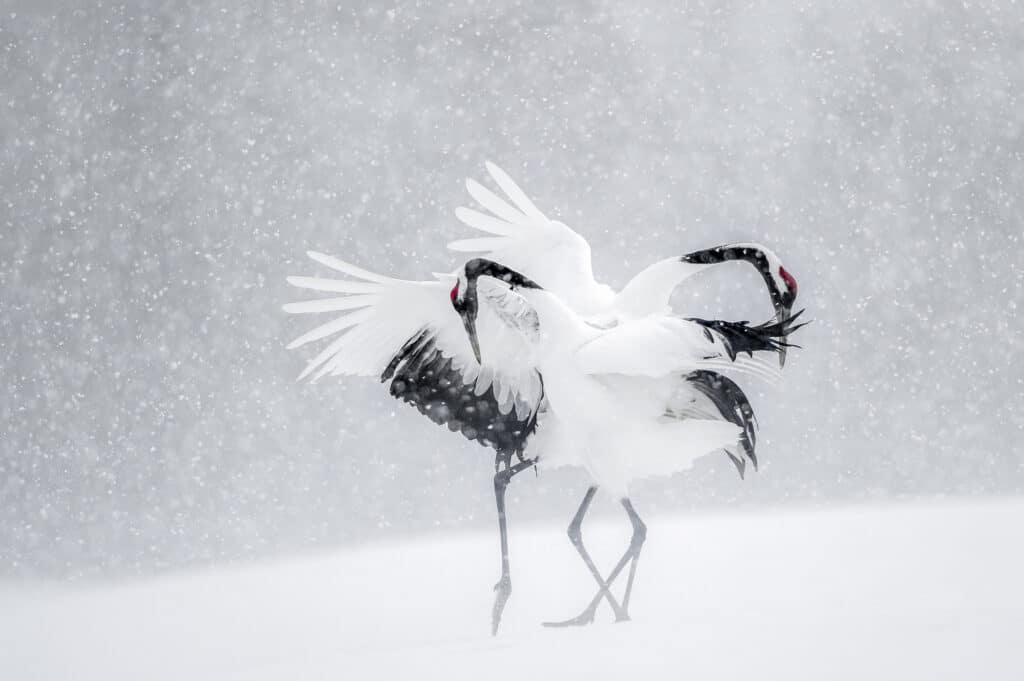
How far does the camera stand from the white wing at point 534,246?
103 inches

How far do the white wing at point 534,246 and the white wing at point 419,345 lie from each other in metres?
0.25

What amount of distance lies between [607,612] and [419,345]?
2.65 ft

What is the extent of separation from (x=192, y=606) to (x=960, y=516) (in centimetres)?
270

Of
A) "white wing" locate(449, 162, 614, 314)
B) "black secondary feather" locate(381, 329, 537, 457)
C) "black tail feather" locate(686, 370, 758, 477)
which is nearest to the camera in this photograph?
"black tail feather" locate(686, 370, 758, 477)

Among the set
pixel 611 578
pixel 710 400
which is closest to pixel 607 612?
pixel 611 578

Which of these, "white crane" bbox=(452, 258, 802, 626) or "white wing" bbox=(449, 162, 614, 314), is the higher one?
"white wing" bbox=(449, 162, 614, 314)

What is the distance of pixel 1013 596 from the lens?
2381 mm

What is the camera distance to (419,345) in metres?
2.47

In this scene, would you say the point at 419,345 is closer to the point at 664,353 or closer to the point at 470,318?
the point at 470,318

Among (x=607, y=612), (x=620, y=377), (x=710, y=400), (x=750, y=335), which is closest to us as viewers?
(x=750, y=335)

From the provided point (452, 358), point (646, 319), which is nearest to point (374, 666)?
point (452, 358)

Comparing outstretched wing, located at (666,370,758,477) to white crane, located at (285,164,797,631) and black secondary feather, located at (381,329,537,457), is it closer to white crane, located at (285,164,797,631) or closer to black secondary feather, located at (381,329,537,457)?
white crane, located at (285,164,797,631)

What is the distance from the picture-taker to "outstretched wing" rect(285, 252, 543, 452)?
243cm

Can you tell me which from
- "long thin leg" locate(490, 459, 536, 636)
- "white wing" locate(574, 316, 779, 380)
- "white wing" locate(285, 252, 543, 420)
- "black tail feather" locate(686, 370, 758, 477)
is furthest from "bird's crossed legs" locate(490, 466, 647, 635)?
"white wing" locate(574, 316, 779, 380)
